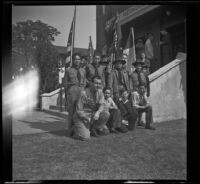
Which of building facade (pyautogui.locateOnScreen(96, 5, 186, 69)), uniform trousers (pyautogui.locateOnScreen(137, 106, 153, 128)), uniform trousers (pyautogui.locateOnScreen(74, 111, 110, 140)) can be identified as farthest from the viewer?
uniform trousers (pyautogui.locateOnScreen(137, 106, 153, 128))

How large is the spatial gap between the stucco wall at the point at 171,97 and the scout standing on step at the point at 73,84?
1679 mm

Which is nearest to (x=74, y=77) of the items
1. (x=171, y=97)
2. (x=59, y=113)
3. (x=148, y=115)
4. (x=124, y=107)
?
(x=59, y=113)

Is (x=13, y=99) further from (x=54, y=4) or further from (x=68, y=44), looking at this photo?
(x=54, y=4)

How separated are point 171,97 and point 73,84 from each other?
2.28 meters

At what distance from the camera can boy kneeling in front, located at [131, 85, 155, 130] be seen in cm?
515

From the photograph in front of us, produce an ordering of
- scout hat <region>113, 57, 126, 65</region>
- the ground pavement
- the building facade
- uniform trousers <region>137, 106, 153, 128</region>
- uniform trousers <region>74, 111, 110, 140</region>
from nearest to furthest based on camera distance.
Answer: the ground pavement, uniform trousers <region>74, 111, 110, 140</region>, the building facade, uniform trousers <region>137, 106, 153, 128</region>, scout hat <region>113, 57, 126, 65</region>

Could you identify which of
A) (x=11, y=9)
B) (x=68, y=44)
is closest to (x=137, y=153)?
(x=68, y=44)

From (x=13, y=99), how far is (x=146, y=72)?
307cm

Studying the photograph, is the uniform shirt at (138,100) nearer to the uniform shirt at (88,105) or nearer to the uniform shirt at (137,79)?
the uniform shirt at (137,79)

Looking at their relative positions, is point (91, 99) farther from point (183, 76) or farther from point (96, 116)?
point (183, 76)

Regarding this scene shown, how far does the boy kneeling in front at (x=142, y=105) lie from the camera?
515cm

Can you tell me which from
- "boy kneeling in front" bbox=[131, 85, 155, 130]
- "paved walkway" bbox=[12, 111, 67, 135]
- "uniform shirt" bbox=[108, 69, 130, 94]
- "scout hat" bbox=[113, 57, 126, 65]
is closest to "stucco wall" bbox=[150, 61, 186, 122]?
"boy kneeling in front" bbox=[131, 85, 155, 130]

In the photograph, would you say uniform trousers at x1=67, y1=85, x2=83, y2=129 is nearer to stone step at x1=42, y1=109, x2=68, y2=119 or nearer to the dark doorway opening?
stone step at x1=42, y1=109, x2=68, y2=119

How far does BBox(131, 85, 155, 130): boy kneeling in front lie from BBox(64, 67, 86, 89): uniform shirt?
1.22m
